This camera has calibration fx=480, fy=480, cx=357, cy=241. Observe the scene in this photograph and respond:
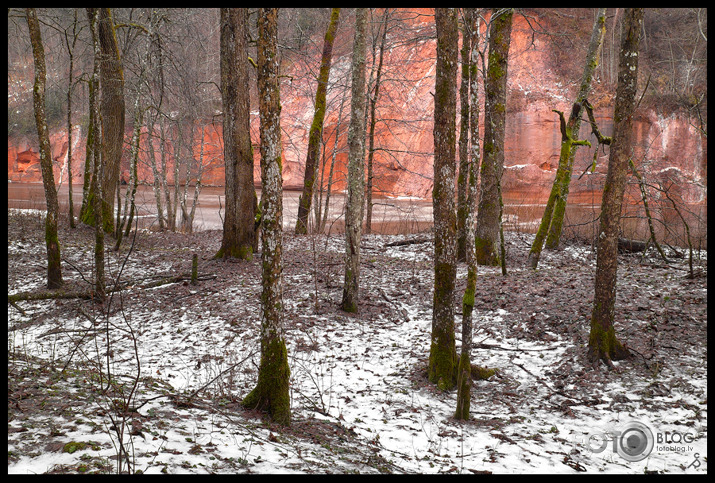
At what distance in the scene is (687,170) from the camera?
103 ft

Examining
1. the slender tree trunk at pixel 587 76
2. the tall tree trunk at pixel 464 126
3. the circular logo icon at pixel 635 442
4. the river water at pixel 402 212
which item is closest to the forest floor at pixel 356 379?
the circular logo icon at pixel 635 442

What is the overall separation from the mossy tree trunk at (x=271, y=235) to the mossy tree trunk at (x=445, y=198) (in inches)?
77.3

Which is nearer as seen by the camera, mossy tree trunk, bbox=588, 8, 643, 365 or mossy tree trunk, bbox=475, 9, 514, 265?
mossy tree trunk, bbox=588, 8, 643, 365

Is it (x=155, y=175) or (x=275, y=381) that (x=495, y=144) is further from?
(x=155, y=175)

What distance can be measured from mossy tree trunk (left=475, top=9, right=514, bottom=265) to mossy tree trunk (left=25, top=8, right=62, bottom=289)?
7.82 meters

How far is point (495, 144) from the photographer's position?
383 inches

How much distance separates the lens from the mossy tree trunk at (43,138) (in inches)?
311

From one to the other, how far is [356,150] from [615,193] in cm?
385

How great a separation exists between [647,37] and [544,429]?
36.8 m

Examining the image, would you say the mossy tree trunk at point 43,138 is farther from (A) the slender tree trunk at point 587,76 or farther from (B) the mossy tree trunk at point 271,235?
(A) the slender tree trunk at point 587,76

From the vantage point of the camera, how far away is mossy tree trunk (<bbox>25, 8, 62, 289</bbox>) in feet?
25.9

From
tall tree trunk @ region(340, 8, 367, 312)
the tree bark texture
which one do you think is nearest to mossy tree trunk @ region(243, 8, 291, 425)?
tall tree trunk @ region(340, 8, 367, 312)

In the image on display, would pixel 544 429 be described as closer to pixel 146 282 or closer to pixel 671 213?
pixel 146 282

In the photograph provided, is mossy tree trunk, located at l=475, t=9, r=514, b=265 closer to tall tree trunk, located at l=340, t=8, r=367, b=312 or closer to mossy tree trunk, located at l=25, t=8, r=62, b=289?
tall tree trunk, located at l=340, t=8, r=367, b=312
